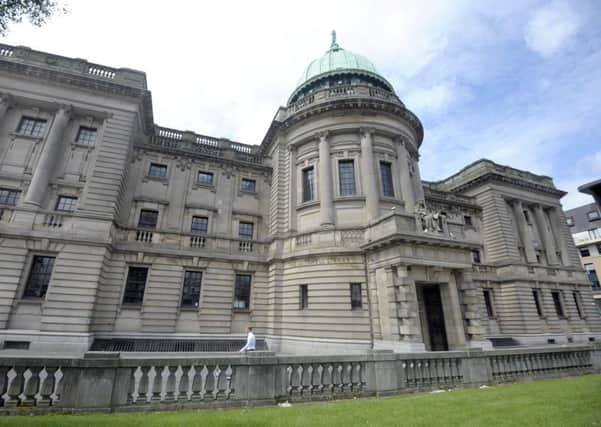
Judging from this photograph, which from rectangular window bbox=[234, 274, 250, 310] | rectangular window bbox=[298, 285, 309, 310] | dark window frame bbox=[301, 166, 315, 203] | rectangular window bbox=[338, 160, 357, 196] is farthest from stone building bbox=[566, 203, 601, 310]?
rectangular window bbox=[234, 274, 250, 310]

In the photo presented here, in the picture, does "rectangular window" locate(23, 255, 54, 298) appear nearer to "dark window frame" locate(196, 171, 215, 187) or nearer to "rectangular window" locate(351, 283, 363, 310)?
"dark window frame" locate(196, 171, 215, 187)

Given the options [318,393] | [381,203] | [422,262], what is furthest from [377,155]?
[318,393]

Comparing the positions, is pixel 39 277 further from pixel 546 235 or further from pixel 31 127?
pixel 546 235

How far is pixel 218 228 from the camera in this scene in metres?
23.1

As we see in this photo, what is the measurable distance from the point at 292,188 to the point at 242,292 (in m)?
8.96

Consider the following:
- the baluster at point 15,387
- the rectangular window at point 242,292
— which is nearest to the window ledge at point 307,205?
the rectangular window at point 242,292

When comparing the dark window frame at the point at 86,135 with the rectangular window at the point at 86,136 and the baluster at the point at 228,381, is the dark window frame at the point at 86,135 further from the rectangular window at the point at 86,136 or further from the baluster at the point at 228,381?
the baluster at the point at 228,381

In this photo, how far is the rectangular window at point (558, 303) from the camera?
3080 centimetres

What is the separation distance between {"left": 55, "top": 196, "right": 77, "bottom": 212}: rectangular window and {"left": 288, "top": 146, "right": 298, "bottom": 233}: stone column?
1476 centimetres

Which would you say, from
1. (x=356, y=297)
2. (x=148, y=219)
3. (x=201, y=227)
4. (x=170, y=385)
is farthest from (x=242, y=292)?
(x=170, y=385)

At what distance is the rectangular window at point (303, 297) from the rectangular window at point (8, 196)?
19495 millimetres

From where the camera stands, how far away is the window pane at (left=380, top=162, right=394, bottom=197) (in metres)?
21.6

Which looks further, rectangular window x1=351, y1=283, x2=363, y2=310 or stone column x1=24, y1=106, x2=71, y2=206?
stone column x1=24, y1=106, x2=71, y2=206

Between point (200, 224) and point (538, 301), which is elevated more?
point (200, 224)
